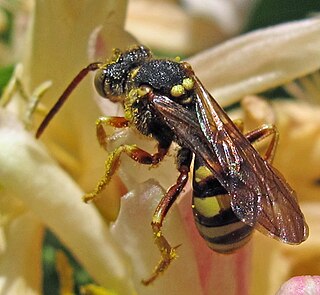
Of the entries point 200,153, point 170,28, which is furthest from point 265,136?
point 170,28

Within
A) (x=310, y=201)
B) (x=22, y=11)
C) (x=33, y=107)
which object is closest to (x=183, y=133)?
(x=33, y=107)

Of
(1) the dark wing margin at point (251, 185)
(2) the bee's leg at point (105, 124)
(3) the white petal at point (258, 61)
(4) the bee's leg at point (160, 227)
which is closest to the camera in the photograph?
(1) the dark wing margin at point (251, 185)

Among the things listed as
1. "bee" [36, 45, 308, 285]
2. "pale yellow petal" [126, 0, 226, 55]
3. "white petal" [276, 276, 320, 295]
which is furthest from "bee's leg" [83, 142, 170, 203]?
"pale yellow petal" [126, 0, 226, 55]

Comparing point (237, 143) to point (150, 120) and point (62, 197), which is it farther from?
point (62, 197)

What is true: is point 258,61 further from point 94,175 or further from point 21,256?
point 21,256

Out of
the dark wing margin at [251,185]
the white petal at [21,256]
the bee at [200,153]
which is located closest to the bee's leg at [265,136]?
the bee at [200,153]

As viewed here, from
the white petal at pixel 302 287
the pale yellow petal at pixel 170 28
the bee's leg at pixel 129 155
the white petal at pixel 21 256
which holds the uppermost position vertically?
the bee's leg at pixel 129 155

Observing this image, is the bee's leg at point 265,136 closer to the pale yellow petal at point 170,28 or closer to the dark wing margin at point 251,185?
the dark wing margin at point 251,185
